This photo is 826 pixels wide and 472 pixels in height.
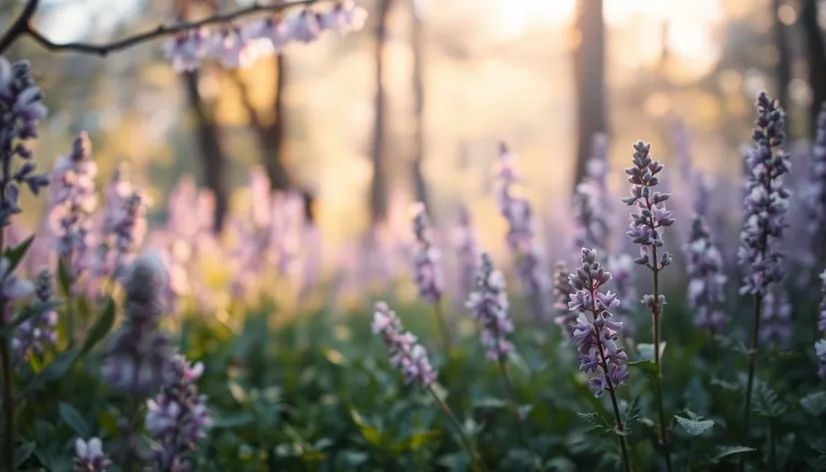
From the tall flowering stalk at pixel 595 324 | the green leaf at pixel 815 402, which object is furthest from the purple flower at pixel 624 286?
the tall flowering stalk at pixel 595 324

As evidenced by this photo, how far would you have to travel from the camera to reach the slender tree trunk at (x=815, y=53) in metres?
6.88

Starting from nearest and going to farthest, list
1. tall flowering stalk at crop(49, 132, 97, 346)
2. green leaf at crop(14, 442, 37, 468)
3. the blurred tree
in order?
1. green leaf at crop(14, 442, 37, 468)
2. tall flowering stalk at crop(49, 132, 97, 346)
3. the blurred tree

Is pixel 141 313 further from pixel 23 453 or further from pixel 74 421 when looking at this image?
pixel 74 421

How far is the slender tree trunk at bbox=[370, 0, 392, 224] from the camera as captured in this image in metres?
12.9

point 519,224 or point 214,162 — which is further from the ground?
point 519,224

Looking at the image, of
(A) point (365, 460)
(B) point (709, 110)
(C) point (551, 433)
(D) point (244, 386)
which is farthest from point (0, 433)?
(B) point (709, 110)

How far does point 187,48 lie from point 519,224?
2119 millimetres

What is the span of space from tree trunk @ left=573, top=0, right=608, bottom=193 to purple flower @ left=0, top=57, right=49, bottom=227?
19.0ft

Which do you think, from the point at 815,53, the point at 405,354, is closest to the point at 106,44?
the point at 405,354

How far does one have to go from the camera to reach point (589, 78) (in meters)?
7.34

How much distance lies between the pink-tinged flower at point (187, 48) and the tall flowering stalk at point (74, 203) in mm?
582

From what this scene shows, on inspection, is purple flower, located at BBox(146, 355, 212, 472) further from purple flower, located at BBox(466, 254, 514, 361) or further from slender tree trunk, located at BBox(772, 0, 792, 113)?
slender tree trunk, located at BBox(772, 0, 792, 113)

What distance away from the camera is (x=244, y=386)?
4551 millimetres

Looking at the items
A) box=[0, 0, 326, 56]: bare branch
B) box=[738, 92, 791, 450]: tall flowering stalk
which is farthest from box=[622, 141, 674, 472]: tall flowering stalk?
box=[0, 0, 326, 56]: bare branch
